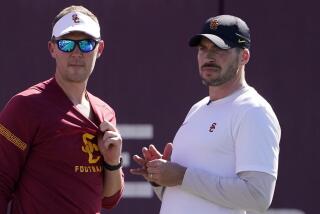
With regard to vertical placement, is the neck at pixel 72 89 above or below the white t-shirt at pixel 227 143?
above

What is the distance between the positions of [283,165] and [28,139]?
7.81ft

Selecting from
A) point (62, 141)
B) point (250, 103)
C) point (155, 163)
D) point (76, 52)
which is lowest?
point (155, 163)

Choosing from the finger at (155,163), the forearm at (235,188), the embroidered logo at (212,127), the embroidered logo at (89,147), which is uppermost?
the embroidered logo at (212,127)

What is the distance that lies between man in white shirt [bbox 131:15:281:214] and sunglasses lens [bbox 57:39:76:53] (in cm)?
49

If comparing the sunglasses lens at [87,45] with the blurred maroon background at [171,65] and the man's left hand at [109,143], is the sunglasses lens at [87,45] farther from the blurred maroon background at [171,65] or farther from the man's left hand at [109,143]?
the blurred maroon background at [171,65]

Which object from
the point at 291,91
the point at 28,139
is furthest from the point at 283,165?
the point at 28,139

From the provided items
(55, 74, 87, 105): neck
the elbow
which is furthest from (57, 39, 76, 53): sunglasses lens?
the elbow

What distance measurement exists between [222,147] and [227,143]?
25 mm

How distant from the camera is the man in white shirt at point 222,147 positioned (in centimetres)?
293

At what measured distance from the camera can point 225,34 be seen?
3152 millimetres

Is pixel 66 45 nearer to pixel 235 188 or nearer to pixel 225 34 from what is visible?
pixel 225 34

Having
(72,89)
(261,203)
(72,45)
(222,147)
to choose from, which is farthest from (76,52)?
(261,203)

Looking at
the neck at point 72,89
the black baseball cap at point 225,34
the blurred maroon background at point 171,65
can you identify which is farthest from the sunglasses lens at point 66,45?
the blurred maroon background at point 171,65

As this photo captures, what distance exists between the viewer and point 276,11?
4.93 meters
